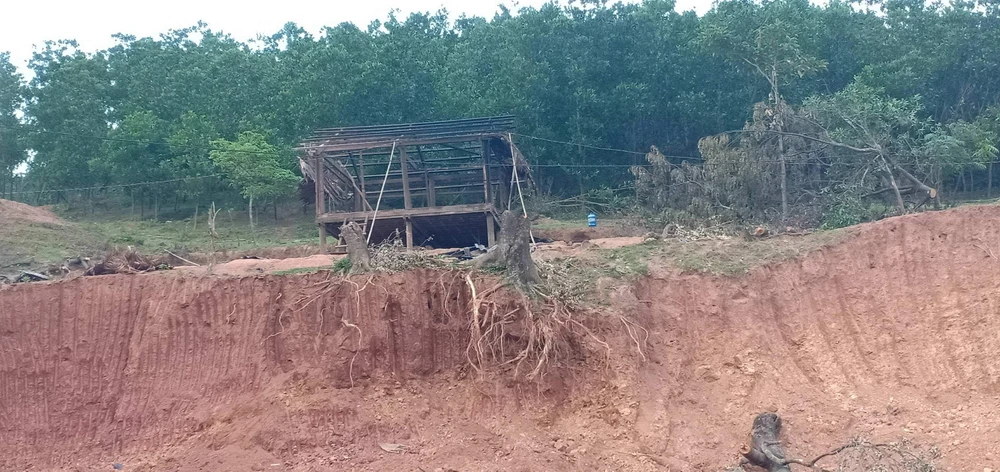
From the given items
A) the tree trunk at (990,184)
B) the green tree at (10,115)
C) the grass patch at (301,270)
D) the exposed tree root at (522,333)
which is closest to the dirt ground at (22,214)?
the green tree at (10,115)

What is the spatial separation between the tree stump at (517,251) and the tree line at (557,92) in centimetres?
966

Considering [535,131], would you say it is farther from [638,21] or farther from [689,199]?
[689,199]

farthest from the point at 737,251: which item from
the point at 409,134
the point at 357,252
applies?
the point at 409,134

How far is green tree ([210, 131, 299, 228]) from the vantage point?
25.3 meters

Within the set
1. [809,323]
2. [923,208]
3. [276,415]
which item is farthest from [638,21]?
[276,415]

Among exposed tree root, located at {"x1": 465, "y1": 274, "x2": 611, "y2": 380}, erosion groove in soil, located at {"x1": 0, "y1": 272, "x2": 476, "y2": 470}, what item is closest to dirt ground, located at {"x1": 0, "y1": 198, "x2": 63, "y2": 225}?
erosion groove in soil, located at {"x1": 0, "y1": 272, "x2": 476, "y2": 470}

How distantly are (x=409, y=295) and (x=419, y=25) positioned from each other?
24.4 meters

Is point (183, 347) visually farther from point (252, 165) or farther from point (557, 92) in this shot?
point (557, 92)

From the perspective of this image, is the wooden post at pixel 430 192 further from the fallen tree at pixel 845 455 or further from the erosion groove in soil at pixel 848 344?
the fallen tree at pixel 845 455

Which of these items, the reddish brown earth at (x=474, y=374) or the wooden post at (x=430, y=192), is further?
the wooden post at (x=430, y=192)

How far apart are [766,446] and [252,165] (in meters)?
19.5

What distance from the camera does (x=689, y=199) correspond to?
20.4 metres

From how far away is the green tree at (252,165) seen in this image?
83.1 ft

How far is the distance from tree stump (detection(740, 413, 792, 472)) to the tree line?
10396 mm
